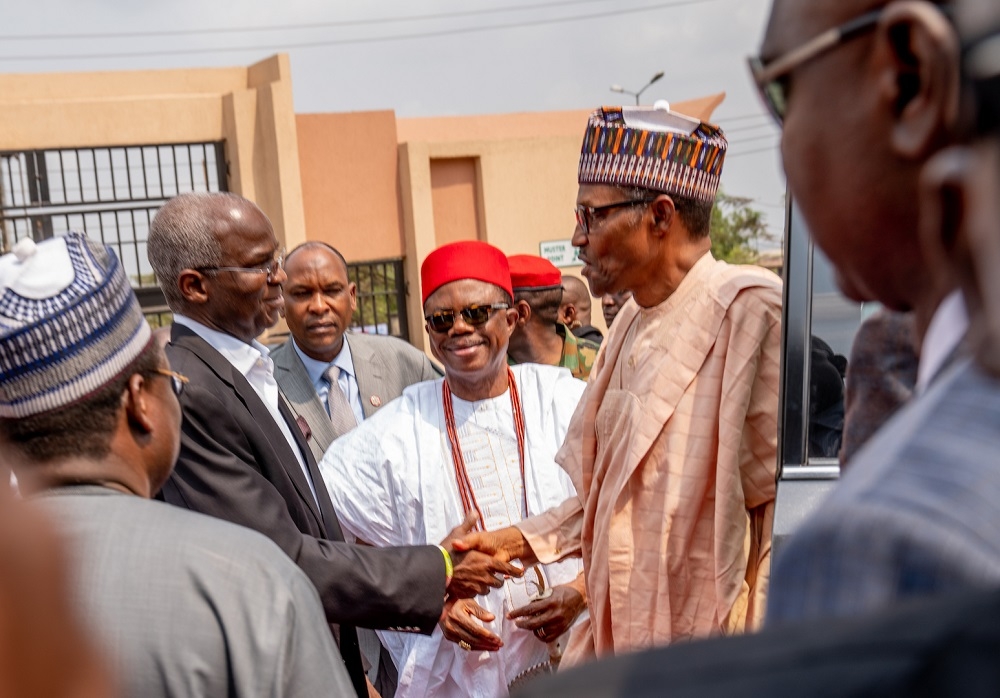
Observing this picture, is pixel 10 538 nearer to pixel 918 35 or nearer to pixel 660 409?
pixel 918 35

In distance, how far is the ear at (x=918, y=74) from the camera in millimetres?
748

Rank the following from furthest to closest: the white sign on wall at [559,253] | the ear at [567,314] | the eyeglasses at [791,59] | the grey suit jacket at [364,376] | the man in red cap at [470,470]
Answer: the white sign on wall at [559,253], the ear at [567,314], the grey suit jacket at [364,376], the man in red cap at [470,470], the eyeglasses at [791,59]

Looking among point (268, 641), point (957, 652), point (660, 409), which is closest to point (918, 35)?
point (957, 652)

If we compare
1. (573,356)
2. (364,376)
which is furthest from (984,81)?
(573,356)

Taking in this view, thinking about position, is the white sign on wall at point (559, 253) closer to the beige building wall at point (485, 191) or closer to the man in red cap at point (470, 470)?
the beige building wall at point (485, 191)

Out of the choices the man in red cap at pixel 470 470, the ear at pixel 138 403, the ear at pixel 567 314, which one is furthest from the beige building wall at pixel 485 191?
the ear at pixel 138 403

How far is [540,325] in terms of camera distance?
6.62m

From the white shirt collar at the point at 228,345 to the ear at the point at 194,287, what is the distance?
0.07m

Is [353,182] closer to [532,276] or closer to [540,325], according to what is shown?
[532,276]

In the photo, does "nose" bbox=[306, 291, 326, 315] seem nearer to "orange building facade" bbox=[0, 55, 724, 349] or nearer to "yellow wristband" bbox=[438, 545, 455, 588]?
"yellow wristband" bbox=[438, 545, 455, 588]

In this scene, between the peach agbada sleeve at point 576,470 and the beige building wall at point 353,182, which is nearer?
the peach agbada sleeve at point 576,470

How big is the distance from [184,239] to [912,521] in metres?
2.99

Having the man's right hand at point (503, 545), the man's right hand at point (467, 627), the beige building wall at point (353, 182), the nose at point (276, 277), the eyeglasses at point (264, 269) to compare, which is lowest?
the man's right hand at point (467, 627)

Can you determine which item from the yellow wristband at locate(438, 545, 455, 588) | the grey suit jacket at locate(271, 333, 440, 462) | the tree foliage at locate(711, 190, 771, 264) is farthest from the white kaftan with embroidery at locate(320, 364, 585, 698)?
the tree foliage at locate(711, 190, 771, 264)
